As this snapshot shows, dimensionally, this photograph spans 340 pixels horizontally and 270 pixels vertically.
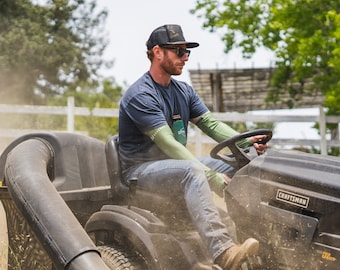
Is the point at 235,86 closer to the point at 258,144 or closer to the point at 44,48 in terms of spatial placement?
the point at 44,48

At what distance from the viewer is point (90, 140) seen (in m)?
4.24

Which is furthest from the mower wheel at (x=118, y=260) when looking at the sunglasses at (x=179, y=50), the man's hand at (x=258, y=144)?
the sunglasses at (x=179, y=50)

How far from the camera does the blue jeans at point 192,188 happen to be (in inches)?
117

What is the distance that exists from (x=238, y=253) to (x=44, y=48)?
17.8 m

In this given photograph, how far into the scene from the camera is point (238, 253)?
284 cm

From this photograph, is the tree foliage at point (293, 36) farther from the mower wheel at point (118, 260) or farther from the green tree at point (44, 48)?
the mower wheel at point (118, 260)

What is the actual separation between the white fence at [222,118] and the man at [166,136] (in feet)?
24.4

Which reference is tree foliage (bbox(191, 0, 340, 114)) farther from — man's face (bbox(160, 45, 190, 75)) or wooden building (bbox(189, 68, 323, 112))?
man's face (bbox(160, 45, 190, 75))

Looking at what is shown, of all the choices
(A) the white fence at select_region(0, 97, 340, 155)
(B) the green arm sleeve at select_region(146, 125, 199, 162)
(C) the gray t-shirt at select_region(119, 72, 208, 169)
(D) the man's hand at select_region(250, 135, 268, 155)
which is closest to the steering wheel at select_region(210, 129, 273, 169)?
(D) the man's hand at select_region(250, 135, 268, 155)

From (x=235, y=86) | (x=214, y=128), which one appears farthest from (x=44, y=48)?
(x=214, y=128)

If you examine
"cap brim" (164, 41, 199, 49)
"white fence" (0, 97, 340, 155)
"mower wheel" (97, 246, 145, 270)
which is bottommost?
"white fence" (0, 97, 340, 155)

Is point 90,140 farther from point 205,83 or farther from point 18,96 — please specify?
point 18,96

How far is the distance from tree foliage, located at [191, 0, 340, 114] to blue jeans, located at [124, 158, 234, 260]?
832 centimetres

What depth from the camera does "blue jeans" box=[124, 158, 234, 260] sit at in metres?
2.97
